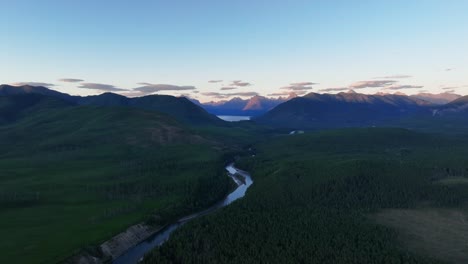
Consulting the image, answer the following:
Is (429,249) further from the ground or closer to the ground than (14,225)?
closer to the ground

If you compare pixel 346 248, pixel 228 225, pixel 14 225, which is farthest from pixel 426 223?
pixel 14 225

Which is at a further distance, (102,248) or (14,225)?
(14,225)

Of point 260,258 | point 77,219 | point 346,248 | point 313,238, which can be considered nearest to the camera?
point 260,258

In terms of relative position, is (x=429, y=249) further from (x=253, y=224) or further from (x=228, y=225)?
(x=228, y=225)

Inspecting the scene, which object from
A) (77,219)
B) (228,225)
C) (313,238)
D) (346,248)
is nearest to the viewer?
(346,248)

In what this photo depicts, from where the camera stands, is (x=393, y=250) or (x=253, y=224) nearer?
(x=393, y=250)

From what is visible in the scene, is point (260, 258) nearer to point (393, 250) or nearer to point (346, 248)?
point (346, 248)

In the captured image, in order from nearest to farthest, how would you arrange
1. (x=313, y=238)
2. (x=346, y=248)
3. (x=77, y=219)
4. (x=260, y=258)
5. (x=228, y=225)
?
(x=260, y=258)
(x=346, y=248)
(x=313, y=238)
(x=228, y=225)
(x=77, y=219)

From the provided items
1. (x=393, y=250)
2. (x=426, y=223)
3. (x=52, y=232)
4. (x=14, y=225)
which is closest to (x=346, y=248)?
(x=393, y=250)

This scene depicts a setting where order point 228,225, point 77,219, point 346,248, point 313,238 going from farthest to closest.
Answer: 1. point 77,219
2. point 228,225
3. point 313,238
4. point 346,248
